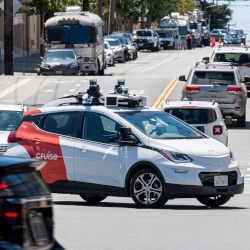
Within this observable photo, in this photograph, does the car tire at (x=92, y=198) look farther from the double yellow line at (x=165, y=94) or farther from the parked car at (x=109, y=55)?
the parked car at (x=109, y=55)

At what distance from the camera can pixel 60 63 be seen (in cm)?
4866

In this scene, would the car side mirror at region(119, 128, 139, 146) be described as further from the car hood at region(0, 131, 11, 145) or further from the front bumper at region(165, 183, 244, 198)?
the car hood at region(0, 131, 11, 145)

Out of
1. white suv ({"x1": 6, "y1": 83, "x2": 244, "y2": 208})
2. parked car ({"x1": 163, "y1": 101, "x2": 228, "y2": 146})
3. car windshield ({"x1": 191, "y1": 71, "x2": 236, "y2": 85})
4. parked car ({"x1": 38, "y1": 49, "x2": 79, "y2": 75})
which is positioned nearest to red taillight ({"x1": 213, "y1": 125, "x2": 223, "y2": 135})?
parked car ({"x1": 163, "y1": 101, "x2": 228, "y2": 146})

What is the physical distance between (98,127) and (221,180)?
1.92 metres

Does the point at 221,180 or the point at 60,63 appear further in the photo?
the point at 60,63

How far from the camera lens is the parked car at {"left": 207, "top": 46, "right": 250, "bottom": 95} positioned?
36.4 m

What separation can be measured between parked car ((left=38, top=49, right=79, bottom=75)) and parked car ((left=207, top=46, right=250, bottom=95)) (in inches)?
467

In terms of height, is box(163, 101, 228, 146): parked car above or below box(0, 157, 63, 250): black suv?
below

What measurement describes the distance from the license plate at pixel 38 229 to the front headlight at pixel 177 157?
7.12m

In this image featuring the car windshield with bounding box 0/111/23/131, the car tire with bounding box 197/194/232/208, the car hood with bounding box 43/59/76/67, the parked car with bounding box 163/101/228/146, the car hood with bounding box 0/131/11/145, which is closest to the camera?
the car tire with bounding box 197/194/232/208

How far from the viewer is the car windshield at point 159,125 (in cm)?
1414

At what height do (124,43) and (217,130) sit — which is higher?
(217,130)

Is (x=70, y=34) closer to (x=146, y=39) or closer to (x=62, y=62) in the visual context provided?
(x=62, y=62)

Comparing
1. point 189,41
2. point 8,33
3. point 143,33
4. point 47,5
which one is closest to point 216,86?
point 8,33
